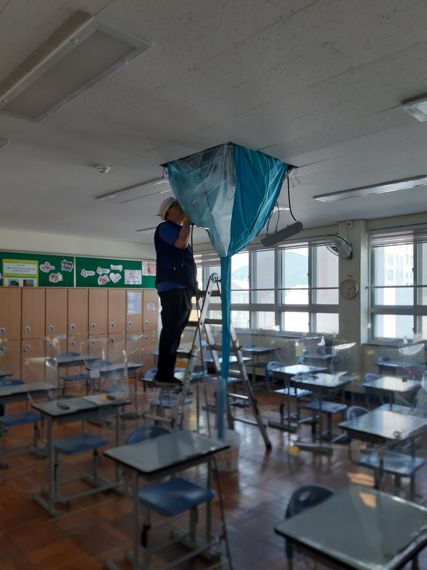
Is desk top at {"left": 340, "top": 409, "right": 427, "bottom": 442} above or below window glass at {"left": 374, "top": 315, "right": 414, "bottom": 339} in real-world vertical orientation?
below

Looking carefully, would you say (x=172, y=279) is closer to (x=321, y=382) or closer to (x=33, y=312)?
(x=321, y=382)

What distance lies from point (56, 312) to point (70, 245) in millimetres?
1344

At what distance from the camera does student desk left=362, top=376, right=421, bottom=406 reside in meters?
4.40

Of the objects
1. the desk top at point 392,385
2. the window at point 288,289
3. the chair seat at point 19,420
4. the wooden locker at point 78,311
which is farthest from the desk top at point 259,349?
the chair seat at point 19,420

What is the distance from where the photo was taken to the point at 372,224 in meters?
6.80

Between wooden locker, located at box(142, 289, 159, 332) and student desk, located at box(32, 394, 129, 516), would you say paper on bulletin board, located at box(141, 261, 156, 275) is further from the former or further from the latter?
student desk, located at box(32, 394, 129, 516)

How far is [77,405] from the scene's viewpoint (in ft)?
12.1

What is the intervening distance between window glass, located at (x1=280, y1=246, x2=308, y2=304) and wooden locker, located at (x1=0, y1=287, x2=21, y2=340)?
183 inches

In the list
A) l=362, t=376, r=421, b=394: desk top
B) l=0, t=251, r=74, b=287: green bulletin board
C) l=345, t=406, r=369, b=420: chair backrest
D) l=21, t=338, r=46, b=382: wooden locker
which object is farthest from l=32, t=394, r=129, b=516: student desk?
l=0, t=251, r=74, b=287: green bulletin board

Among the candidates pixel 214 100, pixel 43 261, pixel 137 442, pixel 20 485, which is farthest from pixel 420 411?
pixel 43 261

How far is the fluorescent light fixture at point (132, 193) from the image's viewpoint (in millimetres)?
4260

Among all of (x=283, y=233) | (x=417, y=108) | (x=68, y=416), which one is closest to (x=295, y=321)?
(x=283, y=233)

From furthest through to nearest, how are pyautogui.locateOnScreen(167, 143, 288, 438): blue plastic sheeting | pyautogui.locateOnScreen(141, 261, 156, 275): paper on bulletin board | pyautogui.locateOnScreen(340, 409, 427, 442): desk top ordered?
pyautogui.locateOnScreen(141, 261, 156, 275): paper on bulletin board
pyautogui.locateOnScreen(167, 143, 288, 438): blue plastic sheeting
pyautogui.locateOnScreen(340, 409, 427, 442): desk top

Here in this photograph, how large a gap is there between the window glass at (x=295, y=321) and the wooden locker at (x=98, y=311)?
135 inches
